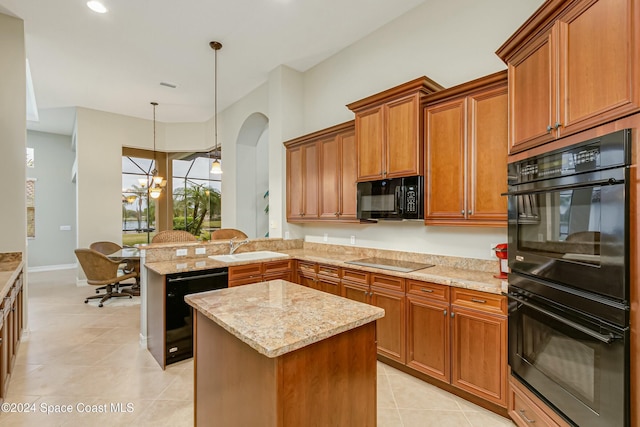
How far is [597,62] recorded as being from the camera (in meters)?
1.38

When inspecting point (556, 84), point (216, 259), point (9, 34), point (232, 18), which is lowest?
point (216, 259)

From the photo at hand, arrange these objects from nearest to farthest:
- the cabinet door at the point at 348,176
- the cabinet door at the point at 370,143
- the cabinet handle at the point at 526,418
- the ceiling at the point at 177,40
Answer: the cabinet handle at the point at 526,418 → the cabinet door at the point at 370,143 → the ceiling at the point at 177,40 → the cabinet door at the point at 348,176

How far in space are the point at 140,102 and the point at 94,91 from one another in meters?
0.73

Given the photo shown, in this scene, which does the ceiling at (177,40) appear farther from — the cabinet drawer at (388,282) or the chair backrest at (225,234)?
the cabinet drawer at (388,282)

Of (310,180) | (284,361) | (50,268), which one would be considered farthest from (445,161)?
(50,268)

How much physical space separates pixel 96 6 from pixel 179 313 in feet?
10.7

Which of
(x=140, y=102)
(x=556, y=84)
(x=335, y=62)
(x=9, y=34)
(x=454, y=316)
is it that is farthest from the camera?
(x=140, y=102)

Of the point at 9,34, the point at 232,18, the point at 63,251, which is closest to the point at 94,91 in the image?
the point at 9,34

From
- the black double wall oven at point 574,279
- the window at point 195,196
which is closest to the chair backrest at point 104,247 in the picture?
the window at point 195,196

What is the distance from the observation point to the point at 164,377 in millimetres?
2715

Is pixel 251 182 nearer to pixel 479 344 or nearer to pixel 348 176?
pixel 348 176

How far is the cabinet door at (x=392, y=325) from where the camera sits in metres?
2.66

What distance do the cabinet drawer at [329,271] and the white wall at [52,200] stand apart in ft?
26.2

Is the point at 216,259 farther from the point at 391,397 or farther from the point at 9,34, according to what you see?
the point at 9,34
